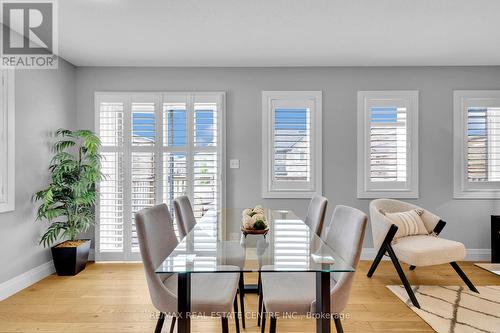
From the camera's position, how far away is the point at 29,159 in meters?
3.42

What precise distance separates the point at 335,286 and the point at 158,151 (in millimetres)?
3106

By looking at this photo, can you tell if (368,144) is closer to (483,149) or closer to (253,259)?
(483,149)

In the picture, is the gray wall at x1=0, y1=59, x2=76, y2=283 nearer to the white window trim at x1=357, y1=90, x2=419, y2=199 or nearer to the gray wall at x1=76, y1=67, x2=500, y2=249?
the gray wall at x1=76, y1=67, x2=500, y2=249

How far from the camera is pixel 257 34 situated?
3.24 meters

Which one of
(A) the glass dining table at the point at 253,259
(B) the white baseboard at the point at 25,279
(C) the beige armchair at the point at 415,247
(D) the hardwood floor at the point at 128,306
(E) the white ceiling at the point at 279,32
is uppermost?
(E) the white ceiling at the point at 279,32

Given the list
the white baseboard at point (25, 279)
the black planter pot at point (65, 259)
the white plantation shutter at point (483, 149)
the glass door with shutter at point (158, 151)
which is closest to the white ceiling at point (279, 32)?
the glass door with shutter at point (158, 151)

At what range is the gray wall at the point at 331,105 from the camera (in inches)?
168

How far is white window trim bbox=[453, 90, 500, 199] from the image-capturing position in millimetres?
4230

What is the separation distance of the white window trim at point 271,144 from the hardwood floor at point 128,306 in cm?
119

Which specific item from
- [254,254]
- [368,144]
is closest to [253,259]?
[254,254]

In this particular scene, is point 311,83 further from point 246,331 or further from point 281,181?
point 246,331

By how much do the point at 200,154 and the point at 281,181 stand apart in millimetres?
1124

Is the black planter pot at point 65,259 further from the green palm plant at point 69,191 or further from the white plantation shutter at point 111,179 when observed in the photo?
the white plantation shutter at point 111,179

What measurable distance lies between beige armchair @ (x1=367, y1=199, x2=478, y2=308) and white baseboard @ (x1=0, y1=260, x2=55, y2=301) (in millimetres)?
3632
